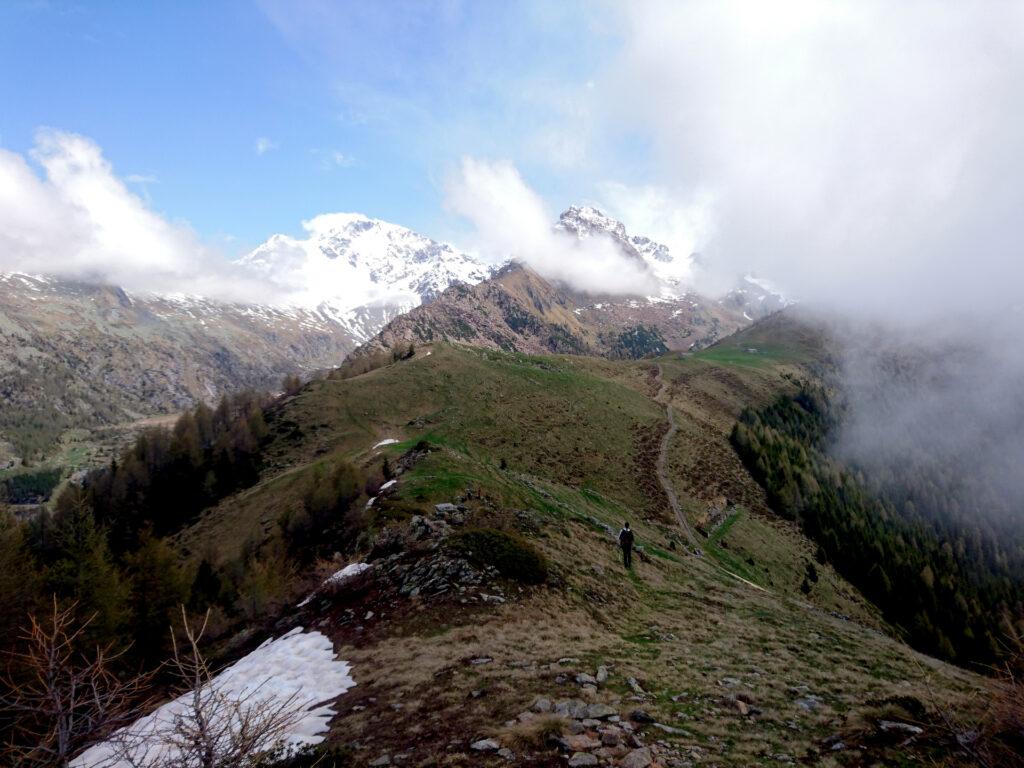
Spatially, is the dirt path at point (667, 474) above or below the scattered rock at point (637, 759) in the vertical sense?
above

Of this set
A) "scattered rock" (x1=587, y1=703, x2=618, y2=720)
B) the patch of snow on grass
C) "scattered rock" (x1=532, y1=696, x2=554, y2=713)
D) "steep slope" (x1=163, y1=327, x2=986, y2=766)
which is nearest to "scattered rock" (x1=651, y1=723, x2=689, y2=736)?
"steep slope" (x1=163, y1=327, x2=986, y2=766)

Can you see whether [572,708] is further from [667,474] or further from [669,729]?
[667,474]

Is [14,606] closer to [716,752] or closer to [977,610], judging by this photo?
[716,752]

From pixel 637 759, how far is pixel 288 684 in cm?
1263

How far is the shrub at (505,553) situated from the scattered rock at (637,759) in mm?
13264

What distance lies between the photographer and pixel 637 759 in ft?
35.3

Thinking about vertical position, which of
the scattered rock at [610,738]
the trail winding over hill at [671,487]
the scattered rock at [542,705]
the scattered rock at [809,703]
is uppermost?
the trail winding over hill at [671,487]

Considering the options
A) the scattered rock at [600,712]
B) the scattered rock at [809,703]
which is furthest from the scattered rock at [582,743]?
the scattered rock at [809,703]

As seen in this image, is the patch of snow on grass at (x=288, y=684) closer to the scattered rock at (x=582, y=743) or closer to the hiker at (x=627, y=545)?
the scattered rock at (x=582, y=743)

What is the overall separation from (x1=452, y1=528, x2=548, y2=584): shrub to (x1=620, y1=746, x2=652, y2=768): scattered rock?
13264 millimetres

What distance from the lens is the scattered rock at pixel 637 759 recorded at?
10531mm

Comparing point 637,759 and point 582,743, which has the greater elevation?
point 637,759

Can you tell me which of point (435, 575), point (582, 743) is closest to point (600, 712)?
point (582, 743)

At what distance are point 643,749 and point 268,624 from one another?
21373 mm
